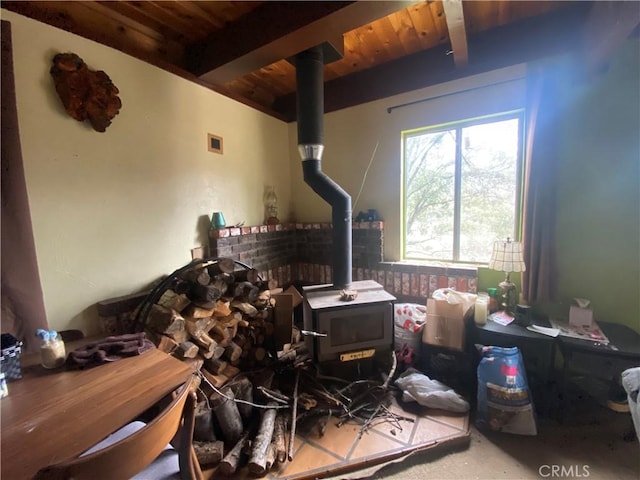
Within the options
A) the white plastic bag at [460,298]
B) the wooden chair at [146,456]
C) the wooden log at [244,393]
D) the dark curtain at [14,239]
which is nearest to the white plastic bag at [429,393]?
the white plastic bag at [460,298]

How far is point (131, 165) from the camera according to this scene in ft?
5.81

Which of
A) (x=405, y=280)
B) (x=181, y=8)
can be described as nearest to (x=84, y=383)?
(x=181, y=8)

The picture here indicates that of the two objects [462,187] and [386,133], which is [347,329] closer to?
[462,187]

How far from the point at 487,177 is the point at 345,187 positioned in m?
1.24

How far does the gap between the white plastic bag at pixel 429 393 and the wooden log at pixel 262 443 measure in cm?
86

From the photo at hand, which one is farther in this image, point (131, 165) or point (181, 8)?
point (131, 165)

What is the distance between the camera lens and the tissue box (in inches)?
71.0

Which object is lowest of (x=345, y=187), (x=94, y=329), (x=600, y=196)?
(x=94, y=329)

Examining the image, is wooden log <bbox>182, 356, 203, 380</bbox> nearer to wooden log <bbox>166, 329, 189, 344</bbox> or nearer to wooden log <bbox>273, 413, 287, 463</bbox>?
wooden log <bbox>166, 329, 189, 344</bbox>

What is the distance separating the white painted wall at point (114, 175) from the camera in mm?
1408

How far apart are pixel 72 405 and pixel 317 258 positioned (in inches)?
89.6

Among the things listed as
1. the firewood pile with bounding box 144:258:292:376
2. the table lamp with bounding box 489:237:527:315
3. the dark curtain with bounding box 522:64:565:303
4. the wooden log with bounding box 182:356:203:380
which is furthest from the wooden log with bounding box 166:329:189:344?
the dark curtain with bounding box 522:64:565:303

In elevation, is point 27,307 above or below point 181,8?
below

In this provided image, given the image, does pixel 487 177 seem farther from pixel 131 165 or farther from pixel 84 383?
pixel 84 383
